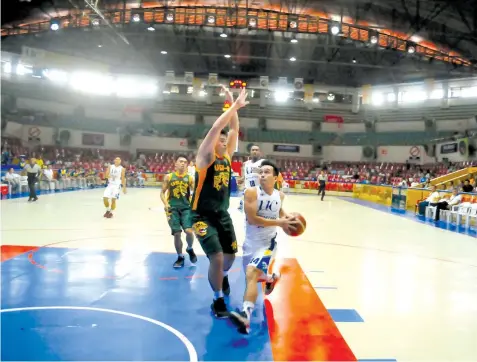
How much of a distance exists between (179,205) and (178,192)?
0.68 ft

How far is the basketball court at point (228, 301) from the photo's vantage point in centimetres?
319

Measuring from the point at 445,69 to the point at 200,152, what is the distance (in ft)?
108

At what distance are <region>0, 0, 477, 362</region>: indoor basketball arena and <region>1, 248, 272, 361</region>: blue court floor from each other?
0.09ft

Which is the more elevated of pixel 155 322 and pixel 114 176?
pixel 114 176

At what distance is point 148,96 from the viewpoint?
36969 millimetres

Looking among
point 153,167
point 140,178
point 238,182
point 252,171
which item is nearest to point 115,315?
point 252,171

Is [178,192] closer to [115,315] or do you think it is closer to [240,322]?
[115,315]

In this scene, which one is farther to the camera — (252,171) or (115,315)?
(252,171)

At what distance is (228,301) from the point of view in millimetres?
4434

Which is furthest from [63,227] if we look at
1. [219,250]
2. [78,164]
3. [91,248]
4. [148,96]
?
[148,96]

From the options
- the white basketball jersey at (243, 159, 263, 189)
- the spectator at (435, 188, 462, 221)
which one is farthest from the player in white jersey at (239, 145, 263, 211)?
the spectator at (435, 188, 462, 221)

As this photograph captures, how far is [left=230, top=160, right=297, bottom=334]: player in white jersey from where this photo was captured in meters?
3.84

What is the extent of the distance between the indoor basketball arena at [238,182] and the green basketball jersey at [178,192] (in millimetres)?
23

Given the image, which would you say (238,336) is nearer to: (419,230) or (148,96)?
(419,230)
